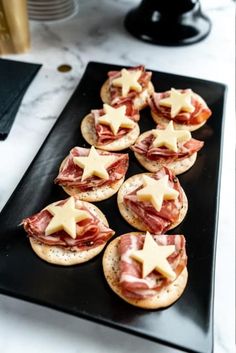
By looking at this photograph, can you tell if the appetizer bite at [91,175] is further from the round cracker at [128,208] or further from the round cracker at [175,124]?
the round cracker at [175,124]

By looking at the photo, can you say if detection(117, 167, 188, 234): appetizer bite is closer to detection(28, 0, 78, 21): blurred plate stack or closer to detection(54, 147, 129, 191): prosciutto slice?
detection(54, 147, 129, 191): prosciutto slice

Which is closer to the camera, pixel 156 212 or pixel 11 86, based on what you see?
pixel 156 212

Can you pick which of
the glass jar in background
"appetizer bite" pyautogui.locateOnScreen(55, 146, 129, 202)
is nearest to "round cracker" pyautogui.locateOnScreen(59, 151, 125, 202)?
"appetizer bite" pyautogui.locateOnScreen(55, 146, 129, 202)

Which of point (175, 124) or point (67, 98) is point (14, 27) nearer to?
point (67, 98)

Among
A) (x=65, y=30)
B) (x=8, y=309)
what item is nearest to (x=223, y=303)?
(x=8, y=309)

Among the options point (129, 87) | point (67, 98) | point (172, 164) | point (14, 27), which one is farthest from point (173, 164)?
point (14, 27)

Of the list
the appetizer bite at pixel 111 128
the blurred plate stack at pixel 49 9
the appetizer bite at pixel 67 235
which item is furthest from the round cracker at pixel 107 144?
the blurred plate stack at pixel 49 9
